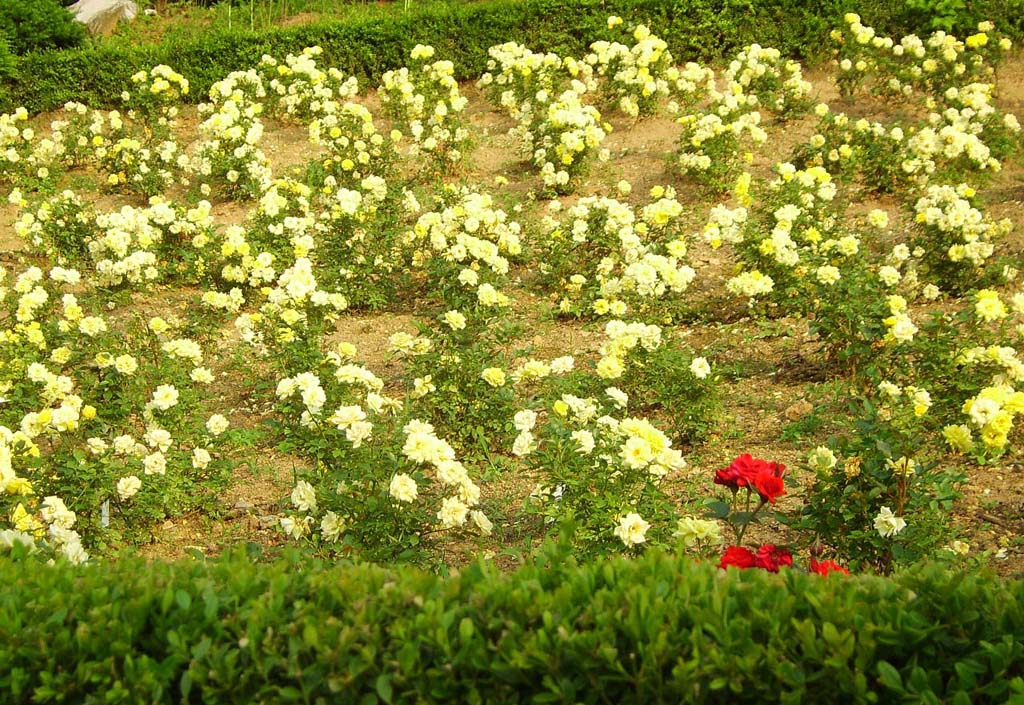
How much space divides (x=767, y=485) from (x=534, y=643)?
3.84 feet

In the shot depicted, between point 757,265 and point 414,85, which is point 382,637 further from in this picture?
point 414,85

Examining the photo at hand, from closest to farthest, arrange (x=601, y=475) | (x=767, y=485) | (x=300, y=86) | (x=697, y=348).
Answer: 1. (x=767, y=485)
2. (x=601, y=475)
3. (x=697, y=348)
4. (x=300, y=86)

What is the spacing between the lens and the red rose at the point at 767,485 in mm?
3182

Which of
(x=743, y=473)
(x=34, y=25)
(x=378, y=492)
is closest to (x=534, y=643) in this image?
(x=743, y=473)

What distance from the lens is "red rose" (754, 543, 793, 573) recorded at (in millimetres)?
3041

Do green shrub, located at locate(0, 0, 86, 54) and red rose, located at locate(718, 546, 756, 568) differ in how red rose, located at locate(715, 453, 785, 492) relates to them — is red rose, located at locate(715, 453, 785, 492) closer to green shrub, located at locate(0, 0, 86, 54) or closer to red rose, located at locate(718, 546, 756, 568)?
red rose, located at locate(718, 546, 756, 568)

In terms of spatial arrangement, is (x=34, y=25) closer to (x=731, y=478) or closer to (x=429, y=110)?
(x=429, y=110)

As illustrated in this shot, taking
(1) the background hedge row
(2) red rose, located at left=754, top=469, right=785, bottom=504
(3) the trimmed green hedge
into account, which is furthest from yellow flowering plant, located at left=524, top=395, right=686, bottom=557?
(1) the background hedge row

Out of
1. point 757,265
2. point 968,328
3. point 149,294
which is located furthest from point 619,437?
point 149,294

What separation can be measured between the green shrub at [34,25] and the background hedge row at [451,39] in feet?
1.75

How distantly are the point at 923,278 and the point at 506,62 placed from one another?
444cm

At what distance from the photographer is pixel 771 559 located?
10.1 feet

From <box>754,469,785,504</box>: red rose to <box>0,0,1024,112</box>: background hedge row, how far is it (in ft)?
25.9

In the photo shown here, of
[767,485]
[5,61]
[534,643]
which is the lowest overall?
[767,485]
